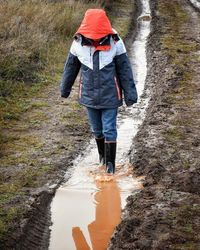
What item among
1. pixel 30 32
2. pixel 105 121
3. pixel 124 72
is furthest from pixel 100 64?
pixel 30 32

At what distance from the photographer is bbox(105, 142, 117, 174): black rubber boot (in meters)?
5.70

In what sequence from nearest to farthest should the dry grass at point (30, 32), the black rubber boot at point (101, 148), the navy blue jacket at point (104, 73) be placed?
the navy blue jacket at point (104, 73), the black rubber boot at point (101, 148), the dry grass at point (30, 32)

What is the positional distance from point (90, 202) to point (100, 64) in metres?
1.37

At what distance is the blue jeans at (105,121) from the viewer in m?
5.54

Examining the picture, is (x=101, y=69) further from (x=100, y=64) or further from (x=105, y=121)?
(x=105, y=121)

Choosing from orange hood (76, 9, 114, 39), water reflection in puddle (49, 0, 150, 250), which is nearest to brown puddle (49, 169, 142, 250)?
water reflection in puddle (49, 0, 150, 250)

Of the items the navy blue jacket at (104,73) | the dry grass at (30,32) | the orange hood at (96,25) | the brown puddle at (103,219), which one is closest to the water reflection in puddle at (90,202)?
the brown puddle at (103,219)

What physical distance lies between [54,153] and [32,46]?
4.86 meters

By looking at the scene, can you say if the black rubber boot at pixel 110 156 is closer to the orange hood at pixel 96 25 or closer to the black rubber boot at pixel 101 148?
the black rubber boot at pixel 101 148

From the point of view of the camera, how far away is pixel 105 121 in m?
5.58

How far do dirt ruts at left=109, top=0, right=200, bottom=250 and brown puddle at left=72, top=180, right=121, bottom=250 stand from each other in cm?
12

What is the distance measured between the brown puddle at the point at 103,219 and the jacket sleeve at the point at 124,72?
921mm

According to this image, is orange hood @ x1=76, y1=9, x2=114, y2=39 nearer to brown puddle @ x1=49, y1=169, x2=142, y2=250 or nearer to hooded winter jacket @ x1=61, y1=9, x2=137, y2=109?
hooded winter jacket @ x1=61, y1=9, x2=137, y2=109

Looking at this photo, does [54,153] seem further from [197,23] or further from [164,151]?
[197,23]
